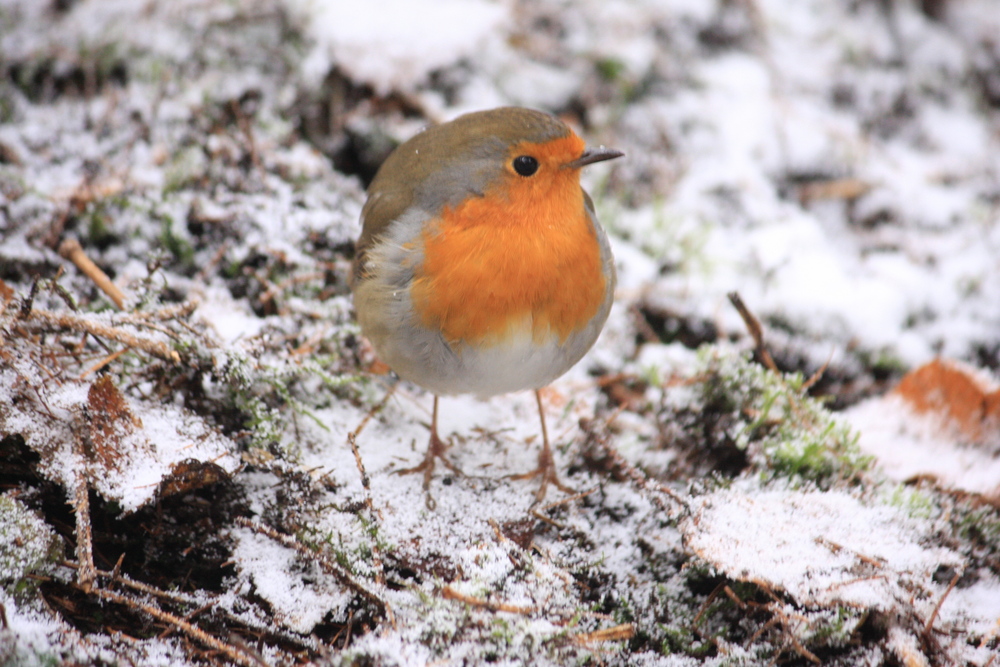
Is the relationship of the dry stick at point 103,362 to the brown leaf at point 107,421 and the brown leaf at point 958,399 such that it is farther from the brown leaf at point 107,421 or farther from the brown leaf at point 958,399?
the brown leaf at point 958,399

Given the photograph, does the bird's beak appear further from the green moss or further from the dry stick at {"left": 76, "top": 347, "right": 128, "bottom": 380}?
the dry stick at {"left": 76, "top": 347, "right": 128, "bottom": 380}

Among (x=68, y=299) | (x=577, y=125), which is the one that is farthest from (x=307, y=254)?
(x=577, y=125)

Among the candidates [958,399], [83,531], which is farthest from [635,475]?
[83,531]

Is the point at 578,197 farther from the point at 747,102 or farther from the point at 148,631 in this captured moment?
the point at 747,102

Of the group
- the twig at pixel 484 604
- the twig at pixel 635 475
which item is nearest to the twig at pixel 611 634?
the twig at pixel 484 604

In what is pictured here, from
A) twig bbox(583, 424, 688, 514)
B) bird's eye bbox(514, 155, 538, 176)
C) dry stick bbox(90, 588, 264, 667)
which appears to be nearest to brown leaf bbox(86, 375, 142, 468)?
dry stick bbox(90, 588, 264, 667)

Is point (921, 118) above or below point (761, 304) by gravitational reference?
above
